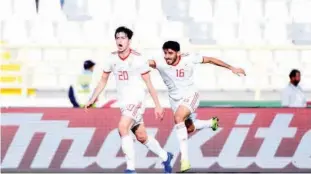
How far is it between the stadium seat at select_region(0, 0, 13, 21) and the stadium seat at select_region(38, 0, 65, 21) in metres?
0.86

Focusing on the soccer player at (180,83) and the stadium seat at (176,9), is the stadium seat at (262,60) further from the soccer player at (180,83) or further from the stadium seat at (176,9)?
the soccer player at (180,83)

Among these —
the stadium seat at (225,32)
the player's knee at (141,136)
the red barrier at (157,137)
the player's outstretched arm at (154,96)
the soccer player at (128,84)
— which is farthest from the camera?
the stadium seat at (225,32)

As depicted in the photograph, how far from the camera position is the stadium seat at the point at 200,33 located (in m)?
28.0

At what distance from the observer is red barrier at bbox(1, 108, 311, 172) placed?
15.4 m

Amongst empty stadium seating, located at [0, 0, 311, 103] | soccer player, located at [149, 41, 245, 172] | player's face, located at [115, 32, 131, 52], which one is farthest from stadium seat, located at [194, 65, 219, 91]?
player's face, located at [115, 32, 131, 52]

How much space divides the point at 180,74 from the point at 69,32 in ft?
48.7

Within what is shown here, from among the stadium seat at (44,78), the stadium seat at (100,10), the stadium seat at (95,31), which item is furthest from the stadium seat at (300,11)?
the stadium seat at (44,78)

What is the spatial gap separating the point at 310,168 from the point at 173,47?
3.47m

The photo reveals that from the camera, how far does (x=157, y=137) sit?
1542 centimetres

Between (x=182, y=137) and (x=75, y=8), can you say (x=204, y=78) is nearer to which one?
(x=75, y=8)

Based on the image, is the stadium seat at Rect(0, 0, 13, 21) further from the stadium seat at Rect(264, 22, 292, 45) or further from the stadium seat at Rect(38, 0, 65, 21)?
the stadium seat at Rect(264, 22, 292, 45)

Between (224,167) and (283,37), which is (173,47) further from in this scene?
(283,37)

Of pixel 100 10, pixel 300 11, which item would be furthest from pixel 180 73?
pixel 300 11

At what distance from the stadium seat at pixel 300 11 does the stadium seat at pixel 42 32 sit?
6.93 metres
